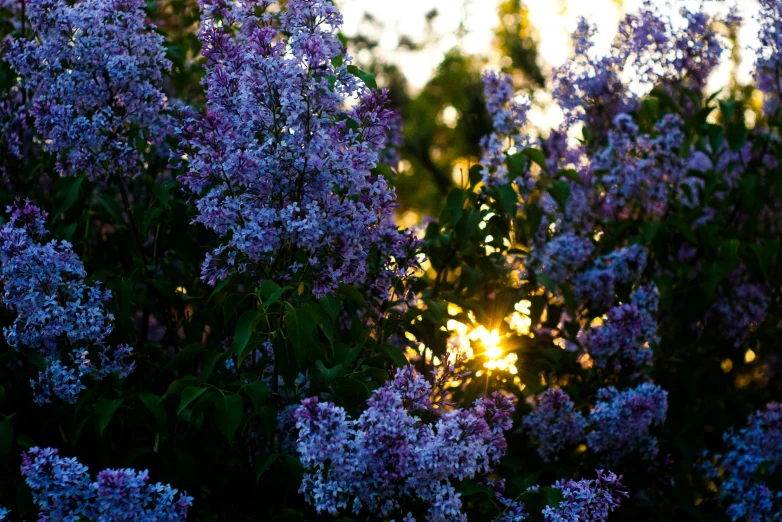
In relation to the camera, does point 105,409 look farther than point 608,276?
No

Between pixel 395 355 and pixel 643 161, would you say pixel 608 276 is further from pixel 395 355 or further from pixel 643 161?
pixel 395 355

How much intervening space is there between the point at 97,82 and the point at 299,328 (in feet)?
4.43

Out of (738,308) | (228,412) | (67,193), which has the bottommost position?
(228,412)

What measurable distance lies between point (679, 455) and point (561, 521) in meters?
2.24

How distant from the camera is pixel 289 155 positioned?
9.37 ft

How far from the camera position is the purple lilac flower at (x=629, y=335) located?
13.9 feet

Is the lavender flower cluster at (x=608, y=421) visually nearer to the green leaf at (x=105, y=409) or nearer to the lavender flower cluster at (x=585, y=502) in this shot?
the lavender flower cluster at (x=585, y=502)

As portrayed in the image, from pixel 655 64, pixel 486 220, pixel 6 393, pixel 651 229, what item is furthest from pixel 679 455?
A: pixel 6 393

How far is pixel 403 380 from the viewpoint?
2.68 meters

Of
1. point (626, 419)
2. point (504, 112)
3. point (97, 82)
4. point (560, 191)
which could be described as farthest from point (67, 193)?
point (626, 419)

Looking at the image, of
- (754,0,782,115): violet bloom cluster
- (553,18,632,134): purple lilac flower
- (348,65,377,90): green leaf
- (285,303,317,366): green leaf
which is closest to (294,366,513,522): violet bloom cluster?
(285,303,317,366): green leaf

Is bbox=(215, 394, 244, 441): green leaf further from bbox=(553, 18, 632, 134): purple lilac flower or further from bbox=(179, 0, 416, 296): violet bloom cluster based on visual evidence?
bbox=(553, 18, 632, 134): purple lilac flower

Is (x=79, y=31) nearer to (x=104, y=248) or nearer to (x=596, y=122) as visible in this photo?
(x=104, y=248)

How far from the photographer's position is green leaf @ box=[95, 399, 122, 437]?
290cm
